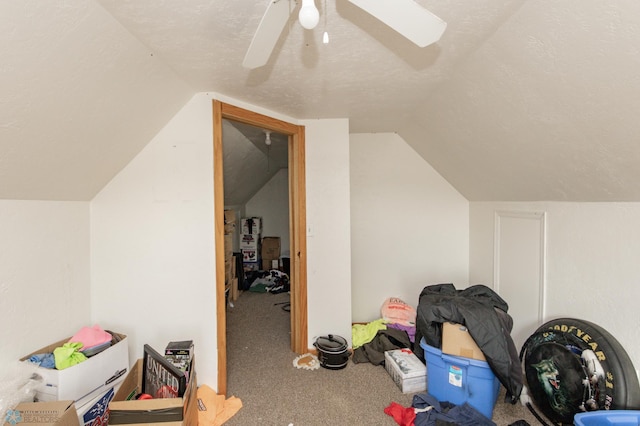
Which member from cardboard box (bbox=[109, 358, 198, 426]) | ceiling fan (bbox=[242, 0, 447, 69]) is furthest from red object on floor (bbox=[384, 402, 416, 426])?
ceiling fan (bbox=[242, 0, 447, 69])

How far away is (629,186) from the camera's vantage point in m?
1.44

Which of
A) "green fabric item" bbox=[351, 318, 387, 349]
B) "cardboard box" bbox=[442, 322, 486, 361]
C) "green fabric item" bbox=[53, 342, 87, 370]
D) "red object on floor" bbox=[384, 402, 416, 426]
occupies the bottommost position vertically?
"red object on floor" bbox=[384, 402, 416, 426]

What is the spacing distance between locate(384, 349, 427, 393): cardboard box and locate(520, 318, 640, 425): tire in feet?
2.18

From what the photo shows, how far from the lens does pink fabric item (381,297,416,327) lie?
295 cm

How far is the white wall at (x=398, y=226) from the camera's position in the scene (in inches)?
123

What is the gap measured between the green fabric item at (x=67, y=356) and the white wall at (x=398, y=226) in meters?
2.40

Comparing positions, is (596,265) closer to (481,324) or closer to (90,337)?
(481,324)

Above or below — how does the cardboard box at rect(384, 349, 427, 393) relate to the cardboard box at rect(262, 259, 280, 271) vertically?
below

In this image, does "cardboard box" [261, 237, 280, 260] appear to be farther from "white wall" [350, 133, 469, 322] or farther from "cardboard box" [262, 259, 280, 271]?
"white wall" [350, 133, 469, 322]

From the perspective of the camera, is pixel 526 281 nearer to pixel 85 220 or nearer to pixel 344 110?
pixel 344 110

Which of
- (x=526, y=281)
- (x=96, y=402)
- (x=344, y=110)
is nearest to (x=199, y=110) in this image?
(x=344, y=110)

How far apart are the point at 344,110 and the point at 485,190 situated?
151 centimetres

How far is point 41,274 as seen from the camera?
152 cm

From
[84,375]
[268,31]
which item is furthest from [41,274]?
[268,31]
